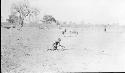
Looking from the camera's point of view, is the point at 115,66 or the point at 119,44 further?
the point at 119,44

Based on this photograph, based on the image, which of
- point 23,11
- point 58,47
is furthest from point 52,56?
point 23,11

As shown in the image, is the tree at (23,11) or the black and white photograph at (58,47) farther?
the tree at (23,11)

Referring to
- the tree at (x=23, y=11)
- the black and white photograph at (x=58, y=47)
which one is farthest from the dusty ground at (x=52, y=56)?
the tree at (x=23, y=11)

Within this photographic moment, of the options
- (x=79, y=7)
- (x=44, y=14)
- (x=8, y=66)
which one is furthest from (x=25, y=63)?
(x=79, y=7)

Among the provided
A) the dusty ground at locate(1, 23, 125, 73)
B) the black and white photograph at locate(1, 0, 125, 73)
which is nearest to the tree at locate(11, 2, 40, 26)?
the black and white photograph at locate(1, 0, 125, 73)

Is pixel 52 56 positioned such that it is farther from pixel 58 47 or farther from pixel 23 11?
pixel 23 11

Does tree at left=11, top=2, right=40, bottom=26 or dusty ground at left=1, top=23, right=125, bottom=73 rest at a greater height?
tree at left=11, top=2, right=40, bottom=26

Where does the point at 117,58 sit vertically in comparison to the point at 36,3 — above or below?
below

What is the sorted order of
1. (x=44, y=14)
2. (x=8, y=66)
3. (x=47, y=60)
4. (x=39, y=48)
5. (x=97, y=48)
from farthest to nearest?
(x=97, y=48) → (x=39, y=48) → (x=44, y=14) → (x=47, y=60) → (x=8, y=66)

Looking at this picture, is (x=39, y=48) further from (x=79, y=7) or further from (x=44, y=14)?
(x=79, y=7)

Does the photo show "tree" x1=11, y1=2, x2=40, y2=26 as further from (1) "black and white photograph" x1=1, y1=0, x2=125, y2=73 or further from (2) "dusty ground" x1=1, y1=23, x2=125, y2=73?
(2) "dusty ground" x1=1, y1=23, x2=125, y2=73

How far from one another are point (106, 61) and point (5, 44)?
348cm

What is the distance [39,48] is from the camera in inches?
280

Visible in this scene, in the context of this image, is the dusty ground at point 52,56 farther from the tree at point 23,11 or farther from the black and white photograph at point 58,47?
the tree at point 23,11
